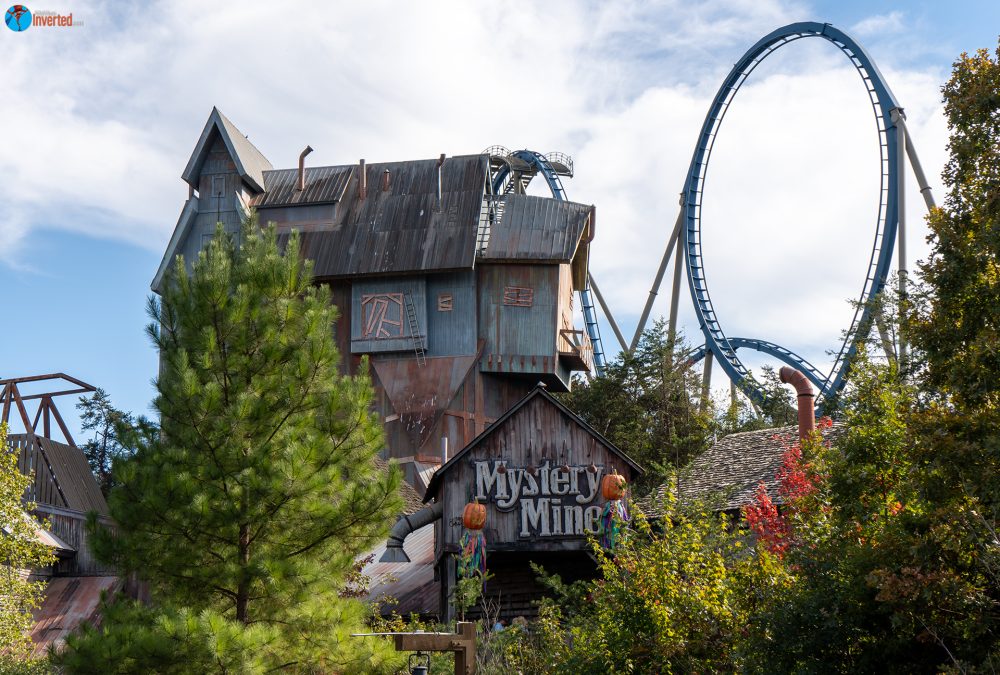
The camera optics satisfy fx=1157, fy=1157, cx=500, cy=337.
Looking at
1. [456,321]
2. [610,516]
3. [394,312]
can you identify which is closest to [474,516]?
[610,516]

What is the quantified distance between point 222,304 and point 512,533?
9.17 meters

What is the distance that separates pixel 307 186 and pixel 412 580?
14.9 meters

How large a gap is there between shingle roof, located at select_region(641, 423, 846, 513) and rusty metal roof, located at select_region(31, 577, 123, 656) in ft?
40.4

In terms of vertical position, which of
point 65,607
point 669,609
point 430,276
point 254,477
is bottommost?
point 669,609

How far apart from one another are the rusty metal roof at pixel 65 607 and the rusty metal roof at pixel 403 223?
1077cm

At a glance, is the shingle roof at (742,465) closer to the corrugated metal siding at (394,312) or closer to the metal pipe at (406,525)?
the metal pipe at (406,525)

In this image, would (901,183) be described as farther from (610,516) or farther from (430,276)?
(610,516)

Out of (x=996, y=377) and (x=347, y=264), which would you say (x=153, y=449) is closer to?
(x=996, y=377)

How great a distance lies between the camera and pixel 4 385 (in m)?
31.1

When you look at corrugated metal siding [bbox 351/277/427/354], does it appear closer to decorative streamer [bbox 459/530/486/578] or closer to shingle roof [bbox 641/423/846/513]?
shingle roof [bbox 641/423/846/513]

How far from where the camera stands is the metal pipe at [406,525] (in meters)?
22.3

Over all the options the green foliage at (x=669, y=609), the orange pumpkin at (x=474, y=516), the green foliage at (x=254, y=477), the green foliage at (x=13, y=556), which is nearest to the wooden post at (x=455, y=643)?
the green foliage at (x=669, y=609)

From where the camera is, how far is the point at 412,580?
24922 millimetres

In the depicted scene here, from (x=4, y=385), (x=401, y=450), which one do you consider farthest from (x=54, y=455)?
(x=401, y=450)
